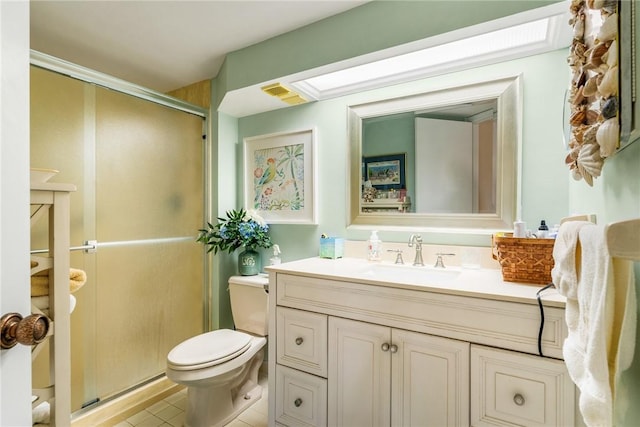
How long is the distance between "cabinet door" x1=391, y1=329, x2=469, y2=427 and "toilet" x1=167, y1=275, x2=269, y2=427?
0.88 metres

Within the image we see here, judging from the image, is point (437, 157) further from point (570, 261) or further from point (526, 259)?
point (570, 261)

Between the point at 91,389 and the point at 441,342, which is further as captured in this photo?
the point at 91,389

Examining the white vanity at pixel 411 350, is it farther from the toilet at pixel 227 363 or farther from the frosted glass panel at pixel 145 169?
the frosted glass panel at pixel 145 169

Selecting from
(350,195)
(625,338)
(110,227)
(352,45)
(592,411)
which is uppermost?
(352,45)

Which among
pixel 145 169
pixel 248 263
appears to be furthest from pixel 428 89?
pixel 145 169

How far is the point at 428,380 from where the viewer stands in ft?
3.87

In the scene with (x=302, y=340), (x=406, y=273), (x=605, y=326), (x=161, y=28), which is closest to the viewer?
(x=605, y=326)

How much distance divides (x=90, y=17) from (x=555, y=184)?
7.97 ft

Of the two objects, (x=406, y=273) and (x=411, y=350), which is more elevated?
(x=406, y=273)

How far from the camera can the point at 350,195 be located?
193 centimetres

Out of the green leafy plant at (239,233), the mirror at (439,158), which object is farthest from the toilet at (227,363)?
the mirror at (439,158)

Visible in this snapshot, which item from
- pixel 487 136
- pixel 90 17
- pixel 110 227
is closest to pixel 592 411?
pixel 487 136

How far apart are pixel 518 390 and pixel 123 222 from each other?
84.3 inches

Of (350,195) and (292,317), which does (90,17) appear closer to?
(350,195)
